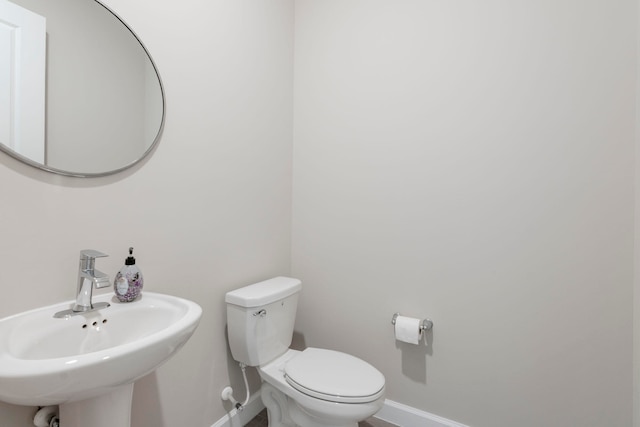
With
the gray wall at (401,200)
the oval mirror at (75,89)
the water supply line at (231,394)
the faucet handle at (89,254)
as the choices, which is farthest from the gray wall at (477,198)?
the faucet handle at (89,254)

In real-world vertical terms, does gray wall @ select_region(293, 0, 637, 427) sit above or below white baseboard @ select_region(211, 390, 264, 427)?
above

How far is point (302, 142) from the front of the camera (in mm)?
1963

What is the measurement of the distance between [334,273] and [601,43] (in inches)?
62.2

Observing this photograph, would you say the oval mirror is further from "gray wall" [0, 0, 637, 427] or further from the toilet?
the toilet

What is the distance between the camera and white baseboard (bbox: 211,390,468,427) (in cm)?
154

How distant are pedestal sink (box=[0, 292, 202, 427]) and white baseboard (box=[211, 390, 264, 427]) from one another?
75 cm

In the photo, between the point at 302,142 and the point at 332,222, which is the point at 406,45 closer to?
the point at 302,142

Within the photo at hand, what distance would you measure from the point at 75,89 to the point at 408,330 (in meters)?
1.64

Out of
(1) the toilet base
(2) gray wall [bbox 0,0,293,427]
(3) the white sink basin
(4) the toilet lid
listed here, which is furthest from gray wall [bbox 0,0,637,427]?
(4) the toilet lid

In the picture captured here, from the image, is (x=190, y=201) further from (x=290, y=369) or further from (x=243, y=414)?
(x=243, y=414)

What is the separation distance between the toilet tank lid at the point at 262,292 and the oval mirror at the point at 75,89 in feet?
2.31

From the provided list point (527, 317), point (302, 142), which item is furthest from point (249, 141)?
point (527, 317)

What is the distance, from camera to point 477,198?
58.1 inches

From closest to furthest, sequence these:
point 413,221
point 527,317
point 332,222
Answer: point 527,317 < point 413,221 < point 332,222
